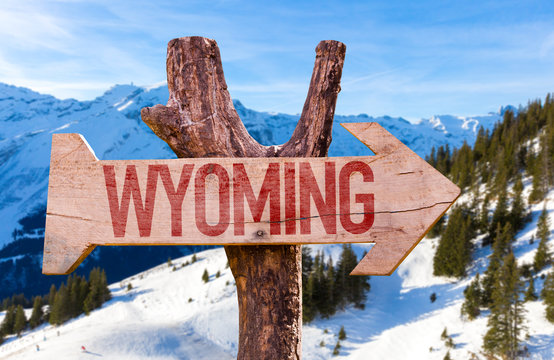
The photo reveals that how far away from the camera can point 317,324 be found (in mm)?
32812

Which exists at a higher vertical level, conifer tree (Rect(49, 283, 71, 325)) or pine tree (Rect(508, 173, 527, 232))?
pine tree (Rect(508, 173, 527, 232))

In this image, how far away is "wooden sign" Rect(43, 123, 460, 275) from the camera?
6.70 feet

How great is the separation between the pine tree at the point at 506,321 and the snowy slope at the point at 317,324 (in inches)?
53.0

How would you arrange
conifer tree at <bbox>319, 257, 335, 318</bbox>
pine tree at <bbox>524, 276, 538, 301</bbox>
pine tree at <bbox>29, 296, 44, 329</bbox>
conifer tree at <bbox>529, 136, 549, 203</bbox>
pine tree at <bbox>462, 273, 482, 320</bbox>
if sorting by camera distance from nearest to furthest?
pine tree at <bbox>462, 273, 482, 320</bbox> < pine tree at <bbox>524, 276, 538, 301</bbox> < conifer tree at <bbox>319, 257, 335, 318</bbox> < pine tree at <bbox>29, 296, 44, 329</bbox> < conifer tree at <bbox>529, 136, 549, 203</bbox>

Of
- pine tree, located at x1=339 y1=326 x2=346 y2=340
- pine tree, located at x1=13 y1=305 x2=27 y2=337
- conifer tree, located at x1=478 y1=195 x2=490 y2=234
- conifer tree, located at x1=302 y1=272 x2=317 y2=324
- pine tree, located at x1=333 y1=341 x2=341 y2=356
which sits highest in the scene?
conifer tree, located at x1=478 y1=195 x2=490 y2=234

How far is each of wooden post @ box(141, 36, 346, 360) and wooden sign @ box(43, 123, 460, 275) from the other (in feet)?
0.77

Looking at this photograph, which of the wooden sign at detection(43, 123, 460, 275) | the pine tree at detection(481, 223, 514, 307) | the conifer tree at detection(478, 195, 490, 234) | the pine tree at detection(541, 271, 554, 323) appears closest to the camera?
the wooden sign at detection(43, 123, 460, 275)

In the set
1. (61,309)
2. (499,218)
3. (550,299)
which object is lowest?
(61,309)

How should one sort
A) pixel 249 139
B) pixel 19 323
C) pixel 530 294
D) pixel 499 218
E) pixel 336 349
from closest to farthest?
pixel 249 139 → pixel 336 349 → pixel 530 294 → pixel 499 218 → pixel 19 323

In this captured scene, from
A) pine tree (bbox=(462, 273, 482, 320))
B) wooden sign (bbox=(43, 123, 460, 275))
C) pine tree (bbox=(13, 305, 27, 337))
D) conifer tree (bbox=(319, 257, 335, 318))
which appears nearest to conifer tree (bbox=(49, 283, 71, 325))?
pine tree (bbox=(13, 305, 27, 337))

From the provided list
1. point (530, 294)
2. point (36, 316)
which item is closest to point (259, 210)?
point (530, 294)

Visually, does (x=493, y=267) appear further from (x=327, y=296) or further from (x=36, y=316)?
(x=36, y=316)

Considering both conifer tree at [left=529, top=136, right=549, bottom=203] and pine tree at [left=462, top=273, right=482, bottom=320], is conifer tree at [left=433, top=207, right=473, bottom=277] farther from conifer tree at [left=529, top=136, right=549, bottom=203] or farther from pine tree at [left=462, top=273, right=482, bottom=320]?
conifer tree at [left=529, top=136, right=549, bottom=203]

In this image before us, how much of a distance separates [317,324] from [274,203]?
33568mm
